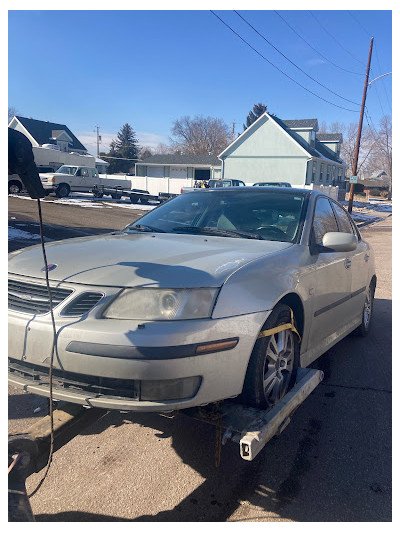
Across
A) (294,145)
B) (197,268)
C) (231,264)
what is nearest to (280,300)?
(231,264)

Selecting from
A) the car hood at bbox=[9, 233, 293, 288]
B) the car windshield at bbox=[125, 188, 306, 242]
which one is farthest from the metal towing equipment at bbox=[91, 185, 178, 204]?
the car hood at bbox=[9, 233, 293, 288]

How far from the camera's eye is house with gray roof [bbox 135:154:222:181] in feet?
168

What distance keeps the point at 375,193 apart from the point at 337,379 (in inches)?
3175

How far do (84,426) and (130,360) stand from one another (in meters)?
0.58

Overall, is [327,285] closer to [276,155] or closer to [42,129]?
[276,155]

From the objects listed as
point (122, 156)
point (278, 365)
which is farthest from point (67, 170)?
point (122, 156)

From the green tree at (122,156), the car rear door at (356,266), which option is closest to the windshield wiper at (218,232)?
the car rear door at (356,266)

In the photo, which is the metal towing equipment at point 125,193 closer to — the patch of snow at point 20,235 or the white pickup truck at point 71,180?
the white pickup truck at point 71,180

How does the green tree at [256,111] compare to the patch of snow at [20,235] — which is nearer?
the patch of snow at [20,235]

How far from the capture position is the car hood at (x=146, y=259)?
7.76 feet

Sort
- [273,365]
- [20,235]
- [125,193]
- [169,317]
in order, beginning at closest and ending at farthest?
[169,317]
[273,365]
[20,235]
[125,193]

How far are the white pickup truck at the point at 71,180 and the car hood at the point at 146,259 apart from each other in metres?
23.7

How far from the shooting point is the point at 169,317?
221 cm

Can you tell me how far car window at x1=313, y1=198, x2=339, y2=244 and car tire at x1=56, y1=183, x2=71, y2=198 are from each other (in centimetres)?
2424
